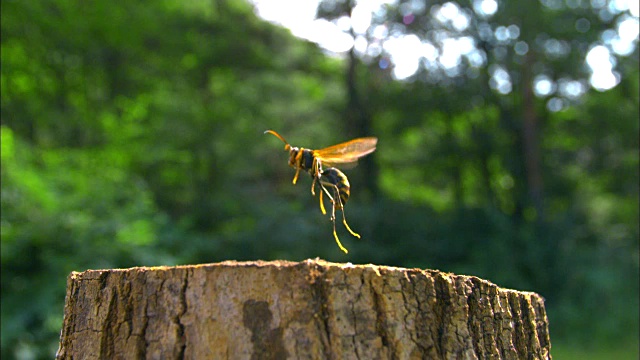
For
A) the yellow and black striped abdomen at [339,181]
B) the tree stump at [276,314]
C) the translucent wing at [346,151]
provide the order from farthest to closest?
the yellow and black striped abdomen at [339,181] < the translucent wing at [346,151] < the tree stump at [276,314]

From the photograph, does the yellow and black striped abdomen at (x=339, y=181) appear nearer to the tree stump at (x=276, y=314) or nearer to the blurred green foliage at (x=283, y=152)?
the tree stump at (x=276, y=314)

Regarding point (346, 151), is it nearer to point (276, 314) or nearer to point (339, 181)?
point (339, 181)

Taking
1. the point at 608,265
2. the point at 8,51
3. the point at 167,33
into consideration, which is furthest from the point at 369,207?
the point at 8,51

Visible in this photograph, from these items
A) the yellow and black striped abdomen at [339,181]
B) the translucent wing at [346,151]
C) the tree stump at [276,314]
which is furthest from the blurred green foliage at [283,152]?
the tree stump at [276,314]

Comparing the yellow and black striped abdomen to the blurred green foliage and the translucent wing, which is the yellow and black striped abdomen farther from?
the blurred green foliage

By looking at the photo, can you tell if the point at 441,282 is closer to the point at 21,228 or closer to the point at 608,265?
the point at 21,228

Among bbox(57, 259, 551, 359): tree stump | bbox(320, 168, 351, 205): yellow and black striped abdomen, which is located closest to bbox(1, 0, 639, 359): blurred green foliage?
bbox(320, 168, 351, 205): yellow and black striped abdomen

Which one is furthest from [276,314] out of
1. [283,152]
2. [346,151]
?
[283,152]
